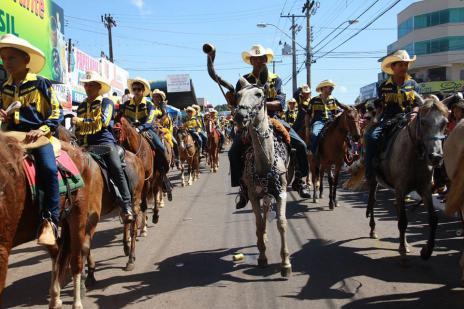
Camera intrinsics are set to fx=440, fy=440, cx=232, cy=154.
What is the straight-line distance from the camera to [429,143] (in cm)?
596

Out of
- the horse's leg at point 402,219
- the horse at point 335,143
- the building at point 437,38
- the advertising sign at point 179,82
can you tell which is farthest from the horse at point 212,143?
the building at point 437,38

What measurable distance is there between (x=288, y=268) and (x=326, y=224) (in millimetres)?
3397

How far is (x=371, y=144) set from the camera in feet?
25.1

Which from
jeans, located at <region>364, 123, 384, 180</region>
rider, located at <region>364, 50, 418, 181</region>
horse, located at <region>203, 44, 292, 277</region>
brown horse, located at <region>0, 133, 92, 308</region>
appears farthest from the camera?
jeans, located at <region>364, 123, 384, 180</region>

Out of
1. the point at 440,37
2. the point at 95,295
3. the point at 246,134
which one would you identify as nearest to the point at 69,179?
the point at 95,295

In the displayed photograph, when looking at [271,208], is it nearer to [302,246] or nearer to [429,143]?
[302,246]

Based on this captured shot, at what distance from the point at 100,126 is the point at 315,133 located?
6.72 meters

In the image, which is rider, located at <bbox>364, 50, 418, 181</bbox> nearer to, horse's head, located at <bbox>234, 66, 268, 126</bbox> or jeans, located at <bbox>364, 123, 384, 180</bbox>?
jeans, located at <bbox>364, 123, 384, 180</bbox>

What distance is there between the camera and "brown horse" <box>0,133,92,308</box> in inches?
146

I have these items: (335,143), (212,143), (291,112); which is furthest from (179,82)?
(335,143)

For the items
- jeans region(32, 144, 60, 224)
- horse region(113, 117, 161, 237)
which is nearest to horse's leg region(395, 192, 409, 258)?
horse region(113, 117, 161, 237)

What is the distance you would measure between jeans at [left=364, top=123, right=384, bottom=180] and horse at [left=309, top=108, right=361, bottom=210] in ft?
9.58

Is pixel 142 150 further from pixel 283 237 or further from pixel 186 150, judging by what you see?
pixel 186 150

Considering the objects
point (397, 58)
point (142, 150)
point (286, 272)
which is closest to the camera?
point (286, 272)
